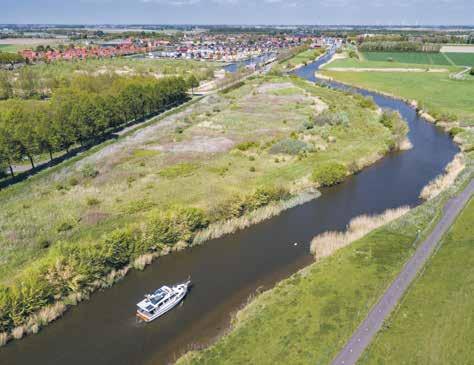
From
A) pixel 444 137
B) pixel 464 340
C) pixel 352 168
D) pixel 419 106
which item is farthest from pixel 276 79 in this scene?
pixel 464 340

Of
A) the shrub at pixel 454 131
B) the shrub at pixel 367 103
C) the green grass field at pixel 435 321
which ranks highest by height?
the shrub at pixel 367 103

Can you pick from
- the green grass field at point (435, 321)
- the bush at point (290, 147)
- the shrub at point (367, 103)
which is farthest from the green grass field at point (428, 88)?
the green grass field at point (435, 321)

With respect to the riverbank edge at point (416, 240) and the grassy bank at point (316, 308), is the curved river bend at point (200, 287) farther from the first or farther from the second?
the grassy bank at point (316, 308)

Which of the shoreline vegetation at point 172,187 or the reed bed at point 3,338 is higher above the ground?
the shoreline vegetation at point 172,187

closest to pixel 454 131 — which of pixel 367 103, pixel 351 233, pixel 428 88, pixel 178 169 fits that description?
pixel 367 103

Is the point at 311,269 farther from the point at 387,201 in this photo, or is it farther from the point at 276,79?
the point at 276,79

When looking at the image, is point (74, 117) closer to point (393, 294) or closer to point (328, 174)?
point (328, 174)
